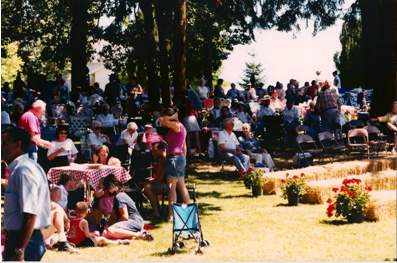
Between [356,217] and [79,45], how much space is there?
16177 millimetres

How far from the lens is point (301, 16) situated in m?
24.6

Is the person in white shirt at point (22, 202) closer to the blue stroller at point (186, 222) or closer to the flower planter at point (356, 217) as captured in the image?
the blue stroller at point (186, 222)

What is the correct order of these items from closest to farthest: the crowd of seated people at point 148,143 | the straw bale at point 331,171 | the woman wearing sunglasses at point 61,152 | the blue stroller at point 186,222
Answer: the blue stroller at point 186,222 → the crowd of seated people at point 148,143 → the woman wearing sunglasses at point 61,152 → the straw bale at point 331,171

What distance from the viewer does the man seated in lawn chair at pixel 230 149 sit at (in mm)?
13643

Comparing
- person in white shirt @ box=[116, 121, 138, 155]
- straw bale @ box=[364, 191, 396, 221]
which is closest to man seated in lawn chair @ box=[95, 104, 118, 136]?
person in white shirt @ box=[116, 121, 138, 155]

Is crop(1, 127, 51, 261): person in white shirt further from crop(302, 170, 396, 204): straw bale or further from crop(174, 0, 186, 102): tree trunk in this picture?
crop(174, 0, 186, 102): tree trunk

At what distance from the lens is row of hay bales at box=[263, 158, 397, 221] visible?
10.0m

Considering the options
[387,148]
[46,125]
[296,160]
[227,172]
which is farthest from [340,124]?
[46,125]

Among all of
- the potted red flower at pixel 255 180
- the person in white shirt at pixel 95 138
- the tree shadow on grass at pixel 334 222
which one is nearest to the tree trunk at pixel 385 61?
the potted red flower at pixel 255 180

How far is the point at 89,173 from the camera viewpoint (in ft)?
34.1

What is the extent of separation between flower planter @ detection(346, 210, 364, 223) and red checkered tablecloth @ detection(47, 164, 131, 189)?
3567mm

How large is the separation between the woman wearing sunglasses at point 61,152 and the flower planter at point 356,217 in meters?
5.07

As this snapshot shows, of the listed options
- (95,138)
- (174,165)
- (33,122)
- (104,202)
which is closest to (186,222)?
(174,165)

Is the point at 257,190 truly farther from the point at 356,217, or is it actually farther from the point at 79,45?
the point at 79,45
